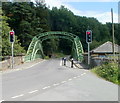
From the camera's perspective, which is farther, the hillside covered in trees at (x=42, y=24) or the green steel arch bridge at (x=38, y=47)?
the hillside covered in trees at (x=42, y=24)

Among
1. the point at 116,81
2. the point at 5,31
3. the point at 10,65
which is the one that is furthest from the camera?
the point at 5,31

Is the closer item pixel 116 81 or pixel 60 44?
pixel 116 81

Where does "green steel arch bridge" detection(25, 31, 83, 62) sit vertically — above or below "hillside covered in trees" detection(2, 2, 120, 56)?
below

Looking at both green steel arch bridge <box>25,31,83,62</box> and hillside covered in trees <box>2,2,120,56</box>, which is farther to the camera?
hillside covered in trees <box>2,2,120,56</box>

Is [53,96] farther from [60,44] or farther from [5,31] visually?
[60,44]

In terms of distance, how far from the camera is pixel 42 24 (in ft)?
314

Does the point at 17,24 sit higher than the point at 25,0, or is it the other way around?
the point at 25,0

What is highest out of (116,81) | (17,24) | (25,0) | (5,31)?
(25,0)

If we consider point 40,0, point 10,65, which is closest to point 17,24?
point 40,0

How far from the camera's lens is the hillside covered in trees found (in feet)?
256

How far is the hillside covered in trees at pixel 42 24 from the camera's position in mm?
78000

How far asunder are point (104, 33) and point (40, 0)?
1856 inches

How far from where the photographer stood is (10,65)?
31.2m

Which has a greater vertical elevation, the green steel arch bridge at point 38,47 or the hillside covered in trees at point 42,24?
the hillside covered in trees at point 42,24
